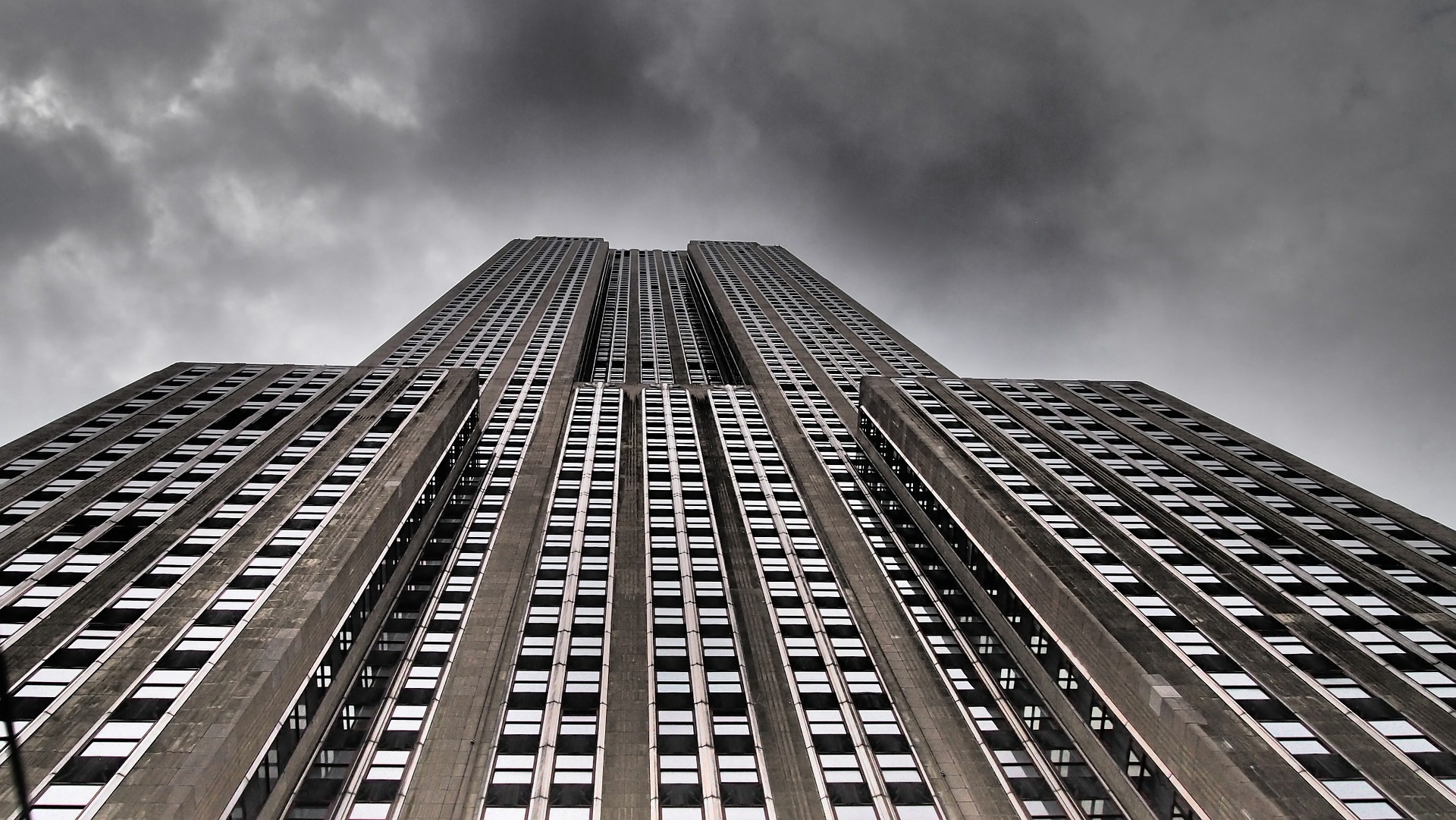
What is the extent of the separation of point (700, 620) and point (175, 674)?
27.2m

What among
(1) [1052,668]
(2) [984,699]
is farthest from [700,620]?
(1) [1052,668]

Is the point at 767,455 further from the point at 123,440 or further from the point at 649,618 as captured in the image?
the point at 123,440

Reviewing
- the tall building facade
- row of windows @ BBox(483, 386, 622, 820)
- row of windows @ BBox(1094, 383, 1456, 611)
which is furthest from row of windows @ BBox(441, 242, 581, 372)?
row of windows @ BBox(1094, 383, 1456, 611)

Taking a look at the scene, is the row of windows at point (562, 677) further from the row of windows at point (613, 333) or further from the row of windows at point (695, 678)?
the row of windows at point (613, 333)

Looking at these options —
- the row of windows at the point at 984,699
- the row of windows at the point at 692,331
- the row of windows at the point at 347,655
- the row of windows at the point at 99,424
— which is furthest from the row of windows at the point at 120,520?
the row of windows at the point at 692,331

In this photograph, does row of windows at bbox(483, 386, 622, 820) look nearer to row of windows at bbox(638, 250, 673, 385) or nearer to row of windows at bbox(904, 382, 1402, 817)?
row of windows at bbox(904, 382, 1402, 817)

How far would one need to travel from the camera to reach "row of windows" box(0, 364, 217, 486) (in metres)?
56.4

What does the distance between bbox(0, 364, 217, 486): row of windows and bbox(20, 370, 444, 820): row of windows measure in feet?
77.8

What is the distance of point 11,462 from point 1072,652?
248 ft

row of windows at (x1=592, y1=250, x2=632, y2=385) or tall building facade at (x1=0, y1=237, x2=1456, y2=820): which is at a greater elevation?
row of windows at (x1=592, y1=250, x2=632, y2=385)

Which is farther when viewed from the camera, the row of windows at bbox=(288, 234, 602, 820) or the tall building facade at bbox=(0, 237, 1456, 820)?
the row of windows at bbox=(288, 234, 602, 820)

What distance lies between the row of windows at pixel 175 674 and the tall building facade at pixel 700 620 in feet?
0.53

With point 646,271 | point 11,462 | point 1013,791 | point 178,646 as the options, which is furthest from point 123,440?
point 646,271

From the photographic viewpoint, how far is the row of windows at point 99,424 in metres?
56.4
